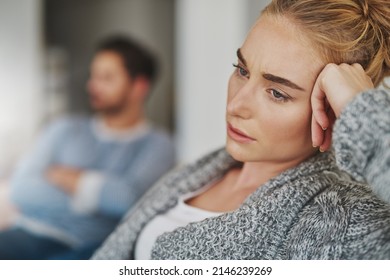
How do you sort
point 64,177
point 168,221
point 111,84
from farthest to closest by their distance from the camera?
1. point 111,84
2. point 64,177
3. point 168,221

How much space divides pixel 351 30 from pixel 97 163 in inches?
44.5

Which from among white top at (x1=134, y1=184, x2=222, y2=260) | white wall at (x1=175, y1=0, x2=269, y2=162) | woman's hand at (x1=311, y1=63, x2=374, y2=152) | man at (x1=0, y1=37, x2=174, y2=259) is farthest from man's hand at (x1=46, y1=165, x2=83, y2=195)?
woman's hand at (x1=311, y1=63, x2=374, y2=152)

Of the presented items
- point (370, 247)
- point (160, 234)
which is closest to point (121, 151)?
point (160, 234)

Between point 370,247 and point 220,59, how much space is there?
0.83m

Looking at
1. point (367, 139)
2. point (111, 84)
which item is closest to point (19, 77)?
point (111, 84)

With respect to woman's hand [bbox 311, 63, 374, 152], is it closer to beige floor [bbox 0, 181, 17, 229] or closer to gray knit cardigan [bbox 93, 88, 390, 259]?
gray knit cardigan [bbox 93, 88, 390, 259]

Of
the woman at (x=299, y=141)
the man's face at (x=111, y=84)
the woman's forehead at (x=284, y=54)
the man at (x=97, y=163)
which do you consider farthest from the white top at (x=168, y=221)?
the man's face at (x=111, y=84)

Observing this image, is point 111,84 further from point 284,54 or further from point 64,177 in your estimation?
point 284,54

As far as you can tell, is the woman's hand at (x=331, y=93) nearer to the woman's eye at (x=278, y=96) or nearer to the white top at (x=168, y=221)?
the woman's eye at (x=278, y=96)

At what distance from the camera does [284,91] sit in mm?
722

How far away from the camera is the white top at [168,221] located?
809 millimetres

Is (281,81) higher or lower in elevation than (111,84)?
higher

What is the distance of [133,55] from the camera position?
1801 millimetres

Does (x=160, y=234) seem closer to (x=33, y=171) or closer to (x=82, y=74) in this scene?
(x=33, y=171)
